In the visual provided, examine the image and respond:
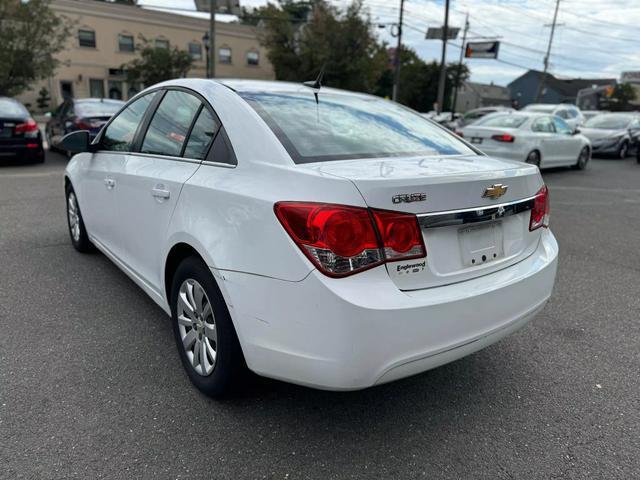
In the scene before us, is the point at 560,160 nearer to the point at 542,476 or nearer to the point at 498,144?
the point at 498,144

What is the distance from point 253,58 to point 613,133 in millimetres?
34648

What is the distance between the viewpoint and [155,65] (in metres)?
36.0

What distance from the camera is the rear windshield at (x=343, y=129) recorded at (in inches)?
97.1

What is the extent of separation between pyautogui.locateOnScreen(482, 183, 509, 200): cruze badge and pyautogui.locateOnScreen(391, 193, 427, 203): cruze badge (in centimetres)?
38

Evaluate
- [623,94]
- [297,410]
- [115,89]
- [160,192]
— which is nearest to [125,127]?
[160,192]

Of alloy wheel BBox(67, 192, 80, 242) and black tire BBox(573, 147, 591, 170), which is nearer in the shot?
alloy wheel BBox(67, 192, 80, 242)

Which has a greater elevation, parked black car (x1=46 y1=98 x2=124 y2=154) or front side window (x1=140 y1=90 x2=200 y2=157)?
front side window (x1=140 y1=90 x2=200 y2=157)

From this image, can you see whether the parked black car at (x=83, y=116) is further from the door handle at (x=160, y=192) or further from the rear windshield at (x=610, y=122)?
the rear windshield at (x=610, y=122)

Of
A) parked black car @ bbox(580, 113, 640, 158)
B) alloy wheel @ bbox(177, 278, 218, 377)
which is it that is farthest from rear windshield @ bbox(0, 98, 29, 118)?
parked black car @ bbox(580, 113, 640, 158)

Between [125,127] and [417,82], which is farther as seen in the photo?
[417,82]

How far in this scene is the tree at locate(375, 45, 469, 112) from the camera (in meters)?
61.5

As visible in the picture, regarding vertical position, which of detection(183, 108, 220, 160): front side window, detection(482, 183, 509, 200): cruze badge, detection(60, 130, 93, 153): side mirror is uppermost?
detection(183, 108, 220, 160): front side window

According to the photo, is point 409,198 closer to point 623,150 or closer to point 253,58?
point 623,150

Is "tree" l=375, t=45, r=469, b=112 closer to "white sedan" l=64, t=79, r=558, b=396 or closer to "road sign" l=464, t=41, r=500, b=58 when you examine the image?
"road sign" l=464, t=41, r=500, b=58
